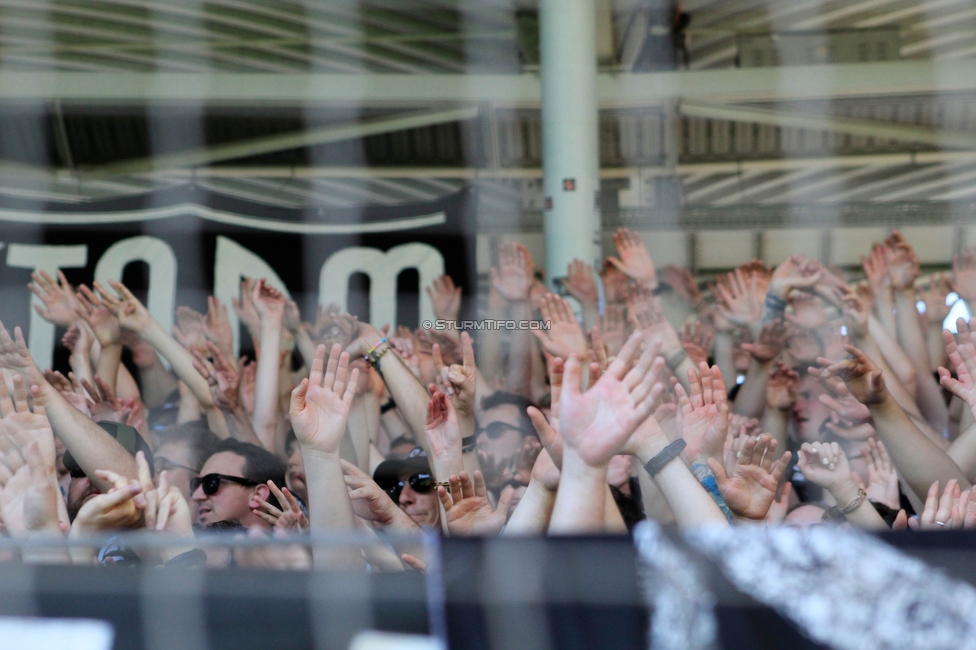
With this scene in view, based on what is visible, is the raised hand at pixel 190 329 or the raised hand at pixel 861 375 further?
the raised hand at pixel 190 329

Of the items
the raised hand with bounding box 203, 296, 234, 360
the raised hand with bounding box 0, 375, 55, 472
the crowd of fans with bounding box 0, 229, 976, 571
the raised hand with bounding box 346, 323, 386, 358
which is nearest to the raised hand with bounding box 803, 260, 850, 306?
the crowd of fans with bounding box 0, 229, 976, 571

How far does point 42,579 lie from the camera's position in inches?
31.3

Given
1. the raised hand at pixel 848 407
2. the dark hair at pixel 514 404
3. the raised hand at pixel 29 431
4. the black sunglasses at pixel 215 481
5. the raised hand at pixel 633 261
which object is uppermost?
the raised hand at pixel 633 261

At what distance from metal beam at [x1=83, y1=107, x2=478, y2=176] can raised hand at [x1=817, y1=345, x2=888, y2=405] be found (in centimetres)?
265

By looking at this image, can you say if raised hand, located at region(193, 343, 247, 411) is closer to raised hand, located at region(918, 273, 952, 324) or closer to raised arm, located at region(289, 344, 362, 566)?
raised arm, located at region(289, 344, 362, 566)

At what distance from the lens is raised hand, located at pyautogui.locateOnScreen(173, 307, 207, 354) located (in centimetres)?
238

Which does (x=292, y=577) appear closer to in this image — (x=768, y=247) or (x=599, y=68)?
(x=599, y=68)

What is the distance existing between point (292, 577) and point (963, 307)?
1.90 metres

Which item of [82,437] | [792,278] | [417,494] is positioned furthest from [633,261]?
[82,437]

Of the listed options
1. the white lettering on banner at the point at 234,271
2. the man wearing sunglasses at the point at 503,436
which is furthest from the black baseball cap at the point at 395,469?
the white lettering on banner at the point at 234,271

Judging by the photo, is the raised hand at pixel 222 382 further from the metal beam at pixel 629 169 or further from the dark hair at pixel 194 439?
the metal beam at pixel 629 169

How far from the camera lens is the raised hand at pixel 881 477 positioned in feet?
5.03

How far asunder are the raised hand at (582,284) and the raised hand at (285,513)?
1045 millimetres

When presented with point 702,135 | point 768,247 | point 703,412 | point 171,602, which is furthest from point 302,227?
point 768,247
